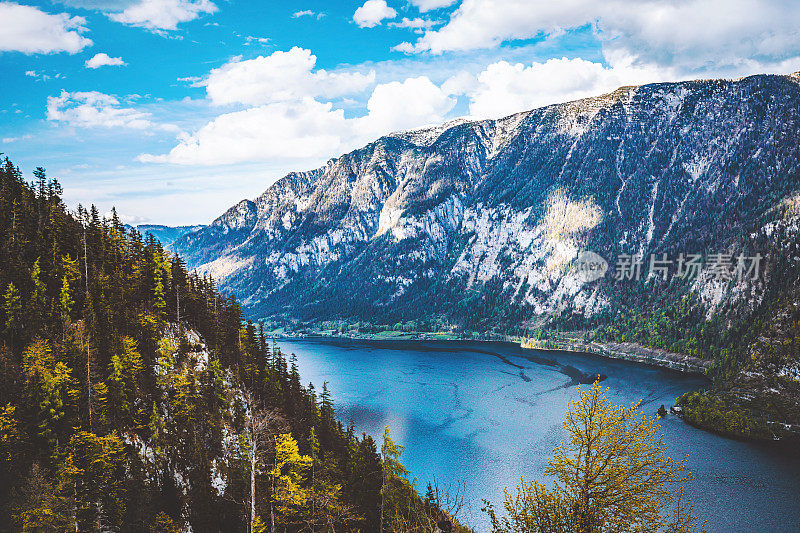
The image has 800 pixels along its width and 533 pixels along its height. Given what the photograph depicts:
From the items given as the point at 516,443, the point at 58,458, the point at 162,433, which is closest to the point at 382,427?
the point at 516,443

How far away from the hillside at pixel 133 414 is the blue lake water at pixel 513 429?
33410mm

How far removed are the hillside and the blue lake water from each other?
33.4m

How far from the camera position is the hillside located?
33.8 m

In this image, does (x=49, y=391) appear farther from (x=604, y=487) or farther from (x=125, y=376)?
(x=604, y=487)

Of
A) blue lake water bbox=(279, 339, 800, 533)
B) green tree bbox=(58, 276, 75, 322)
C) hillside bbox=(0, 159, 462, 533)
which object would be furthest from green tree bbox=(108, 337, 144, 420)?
blue lake water bbox=(279, 339, 800, 533)

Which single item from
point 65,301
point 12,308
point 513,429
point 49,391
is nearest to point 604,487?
point 49,391

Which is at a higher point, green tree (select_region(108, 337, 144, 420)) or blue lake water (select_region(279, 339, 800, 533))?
green tree (select_region(108, 337, 144, 420))

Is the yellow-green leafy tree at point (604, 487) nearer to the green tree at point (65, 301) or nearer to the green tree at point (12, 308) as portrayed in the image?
the green tree at point (12, 308)

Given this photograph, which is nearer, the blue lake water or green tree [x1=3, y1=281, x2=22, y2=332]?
green tree [x1=3, y1=281, x2=22, y2=332]

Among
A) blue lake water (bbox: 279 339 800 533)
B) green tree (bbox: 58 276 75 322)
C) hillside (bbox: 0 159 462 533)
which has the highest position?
green tree (bbox: 58 276 75 322)

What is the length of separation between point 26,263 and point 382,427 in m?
79.5

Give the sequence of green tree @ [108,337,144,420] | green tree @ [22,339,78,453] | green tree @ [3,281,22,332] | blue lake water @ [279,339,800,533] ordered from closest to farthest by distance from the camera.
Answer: green tree @ [22,339,78,453] < green tree @ [108,337,144,420] < green tree @ [3,281,22,332] < blue lake water @ [279,339,800,533]

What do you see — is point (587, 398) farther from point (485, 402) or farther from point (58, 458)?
point (485, 402)

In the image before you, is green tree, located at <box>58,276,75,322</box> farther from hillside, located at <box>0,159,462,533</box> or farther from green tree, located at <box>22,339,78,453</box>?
green tree, located at <box>22,339,78,453</box>
